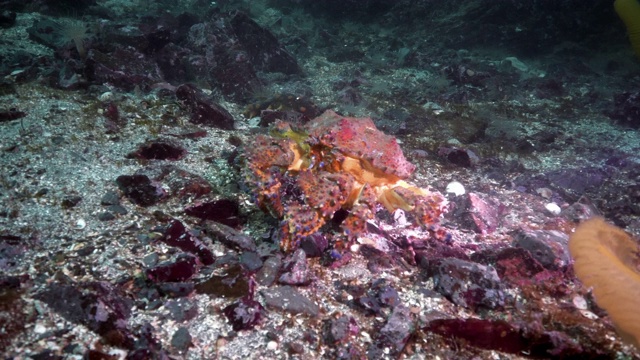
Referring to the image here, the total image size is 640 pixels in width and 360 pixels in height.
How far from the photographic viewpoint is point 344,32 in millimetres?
12438

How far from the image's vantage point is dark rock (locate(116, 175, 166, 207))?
146 inches

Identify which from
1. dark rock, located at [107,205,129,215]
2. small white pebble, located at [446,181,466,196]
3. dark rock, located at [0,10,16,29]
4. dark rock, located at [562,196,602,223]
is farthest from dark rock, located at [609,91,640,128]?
dark rock, located at [0,10,16,29]

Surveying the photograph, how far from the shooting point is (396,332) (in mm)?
2607

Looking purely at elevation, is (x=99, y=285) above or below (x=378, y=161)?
below

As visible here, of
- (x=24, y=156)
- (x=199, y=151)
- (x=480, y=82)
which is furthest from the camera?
(x=480, y=82)

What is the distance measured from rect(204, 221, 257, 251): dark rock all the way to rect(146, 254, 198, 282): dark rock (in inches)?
16.9

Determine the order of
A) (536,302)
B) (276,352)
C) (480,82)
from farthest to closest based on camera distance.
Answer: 1. (480,82)
2. (536,302)
3. (276,352)

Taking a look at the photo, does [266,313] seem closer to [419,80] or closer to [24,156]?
[24,156]

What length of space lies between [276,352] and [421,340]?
1078 millimetres

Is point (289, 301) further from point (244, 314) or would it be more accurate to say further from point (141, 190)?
point (141, 190)

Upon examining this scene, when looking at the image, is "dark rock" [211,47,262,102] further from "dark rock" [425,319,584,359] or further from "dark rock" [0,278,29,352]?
"dark rock" [425,319,584,359]

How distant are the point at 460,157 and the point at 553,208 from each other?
1.43 metres

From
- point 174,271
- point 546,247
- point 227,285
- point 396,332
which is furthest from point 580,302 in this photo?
point 174,271

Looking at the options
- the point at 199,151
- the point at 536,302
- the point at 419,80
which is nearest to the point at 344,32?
the point at 419,80
